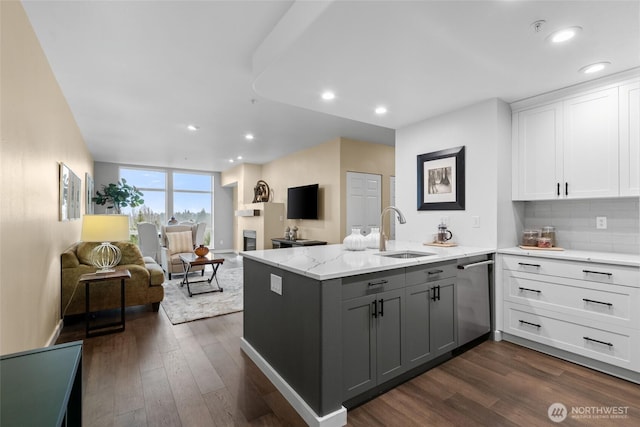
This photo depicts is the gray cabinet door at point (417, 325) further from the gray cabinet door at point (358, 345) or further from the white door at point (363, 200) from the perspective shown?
the white door at point (363, 200)

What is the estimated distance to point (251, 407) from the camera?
190 centimetres

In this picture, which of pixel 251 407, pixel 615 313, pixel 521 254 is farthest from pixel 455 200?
pixel 251 407

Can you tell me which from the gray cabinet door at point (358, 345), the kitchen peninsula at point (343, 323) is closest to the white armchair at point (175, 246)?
the kitchen peninsula at point (343, 323)

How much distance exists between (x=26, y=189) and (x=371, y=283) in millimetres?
2428

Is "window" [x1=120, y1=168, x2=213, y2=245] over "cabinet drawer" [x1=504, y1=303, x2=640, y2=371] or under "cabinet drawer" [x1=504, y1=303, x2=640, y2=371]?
over

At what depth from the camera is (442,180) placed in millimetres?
3402

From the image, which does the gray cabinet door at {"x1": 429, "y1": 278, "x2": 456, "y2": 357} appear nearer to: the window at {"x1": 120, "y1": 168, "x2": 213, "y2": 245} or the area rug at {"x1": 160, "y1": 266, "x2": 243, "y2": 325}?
the area rug at {"x1": 160, "y1": 266, "x2": 243, "y2": 325}

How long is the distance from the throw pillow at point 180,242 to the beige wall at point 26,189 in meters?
2.81

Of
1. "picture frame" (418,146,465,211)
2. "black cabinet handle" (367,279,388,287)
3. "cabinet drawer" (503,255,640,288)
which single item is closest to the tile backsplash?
"cabinet drawer" (503,255,640,288)

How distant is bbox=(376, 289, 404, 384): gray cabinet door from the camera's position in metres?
1.96

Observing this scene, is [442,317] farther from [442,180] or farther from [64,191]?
[64,191]

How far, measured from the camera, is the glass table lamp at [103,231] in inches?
127

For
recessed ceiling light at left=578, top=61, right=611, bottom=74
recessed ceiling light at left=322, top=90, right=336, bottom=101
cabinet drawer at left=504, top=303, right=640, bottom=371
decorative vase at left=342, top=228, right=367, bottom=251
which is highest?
recessed ceiling light at left=578, top=61, right=611, bottom=74

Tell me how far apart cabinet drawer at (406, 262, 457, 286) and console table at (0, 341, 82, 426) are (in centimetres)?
187
